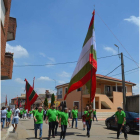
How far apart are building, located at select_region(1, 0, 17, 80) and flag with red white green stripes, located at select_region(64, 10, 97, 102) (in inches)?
153

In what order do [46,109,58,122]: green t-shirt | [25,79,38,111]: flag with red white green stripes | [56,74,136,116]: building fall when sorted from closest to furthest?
[46,109,58,122]: green t-shirt
[25,79,38,111]: flag with red white green stripes
[56,74,136,116]: building

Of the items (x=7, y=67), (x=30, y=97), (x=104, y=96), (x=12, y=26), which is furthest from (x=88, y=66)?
(x=104, y=96)

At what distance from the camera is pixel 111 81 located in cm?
3141

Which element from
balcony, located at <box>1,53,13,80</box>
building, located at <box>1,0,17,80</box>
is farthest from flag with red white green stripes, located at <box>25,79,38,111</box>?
balcony, located at <box>1,53,13,80</box>

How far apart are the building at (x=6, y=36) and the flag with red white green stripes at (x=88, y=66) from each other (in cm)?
388

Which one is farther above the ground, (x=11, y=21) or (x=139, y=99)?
(x=11, y=21)

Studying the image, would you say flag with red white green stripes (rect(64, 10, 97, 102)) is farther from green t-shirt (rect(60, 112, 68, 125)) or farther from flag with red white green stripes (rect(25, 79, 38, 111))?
flag with red white green stripes (rect(25, 79, 38, 111))

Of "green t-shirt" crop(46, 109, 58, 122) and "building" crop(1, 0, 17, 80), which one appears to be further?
"green t-shirt" crop(46, 109, 58, 122)

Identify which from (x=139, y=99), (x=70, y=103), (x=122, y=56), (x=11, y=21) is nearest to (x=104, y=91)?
(x=70, y=103)

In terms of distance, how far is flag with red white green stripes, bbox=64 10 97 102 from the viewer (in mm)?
10336

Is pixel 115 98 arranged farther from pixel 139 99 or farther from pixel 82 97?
pixel 139 99

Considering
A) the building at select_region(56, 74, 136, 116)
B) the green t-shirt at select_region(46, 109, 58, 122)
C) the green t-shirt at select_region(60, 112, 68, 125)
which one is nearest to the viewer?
the green t-shirt at select_region(60, 112, 68, 125)

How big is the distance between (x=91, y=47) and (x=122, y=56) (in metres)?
9.80

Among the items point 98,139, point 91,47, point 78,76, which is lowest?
point 98,139
